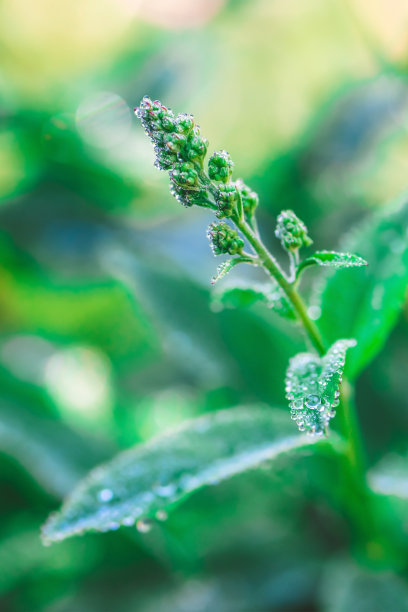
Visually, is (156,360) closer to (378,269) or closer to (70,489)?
(70,489)

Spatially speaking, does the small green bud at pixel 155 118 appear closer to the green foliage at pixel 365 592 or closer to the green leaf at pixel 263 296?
the green leaf at pixel 263 296

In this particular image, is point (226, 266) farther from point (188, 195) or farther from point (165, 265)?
point (165, 265)

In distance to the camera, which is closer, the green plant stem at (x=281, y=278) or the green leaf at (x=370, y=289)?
the green plant stem at (x=281, y=278)

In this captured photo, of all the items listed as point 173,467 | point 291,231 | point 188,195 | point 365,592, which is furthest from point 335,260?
point 365,592

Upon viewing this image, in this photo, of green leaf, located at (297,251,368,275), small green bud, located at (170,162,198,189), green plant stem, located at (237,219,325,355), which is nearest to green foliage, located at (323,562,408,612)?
green plant stem, located at (237,219,325,355)

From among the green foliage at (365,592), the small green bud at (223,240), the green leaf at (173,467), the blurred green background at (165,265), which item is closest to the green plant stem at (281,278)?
the small green bud at (223,240)

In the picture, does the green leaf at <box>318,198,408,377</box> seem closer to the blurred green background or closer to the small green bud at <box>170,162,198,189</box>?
the blurred green background
